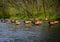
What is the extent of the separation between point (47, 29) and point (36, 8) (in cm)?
53

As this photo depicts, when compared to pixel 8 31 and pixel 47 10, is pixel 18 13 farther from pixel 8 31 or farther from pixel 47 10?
pixel 8 31

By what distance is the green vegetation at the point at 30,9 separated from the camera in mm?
2100

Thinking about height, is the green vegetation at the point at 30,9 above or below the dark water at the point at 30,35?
above

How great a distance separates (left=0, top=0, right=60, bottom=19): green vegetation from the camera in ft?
6.89

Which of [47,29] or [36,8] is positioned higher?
[36,8]

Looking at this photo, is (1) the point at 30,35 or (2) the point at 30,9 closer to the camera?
(1) the point at 30,35

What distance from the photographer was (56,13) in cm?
211

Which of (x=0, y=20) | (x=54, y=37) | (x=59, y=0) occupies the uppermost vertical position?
(x=59, y=0)

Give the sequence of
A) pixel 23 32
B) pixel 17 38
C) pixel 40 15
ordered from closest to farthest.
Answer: pixel 17 38 → pixel 23 32 → pixel 40 15

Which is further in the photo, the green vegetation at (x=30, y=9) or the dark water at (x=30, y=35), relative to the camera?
the green vegetation at (x=30, y=9)

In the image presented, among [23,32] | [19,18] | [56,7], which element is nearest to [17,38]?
[23,32]

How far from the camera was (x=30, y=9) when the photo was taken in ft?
7.04

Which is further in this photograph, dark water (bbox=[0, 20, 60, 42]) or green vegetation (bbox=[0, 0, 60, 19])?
green vegetation (bbox=[0, 0, 60, 19])

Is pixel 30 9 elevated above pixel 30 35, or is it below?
above
